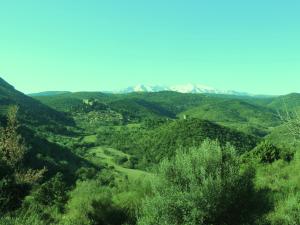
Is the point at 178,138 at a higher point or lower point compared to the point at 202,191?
lower

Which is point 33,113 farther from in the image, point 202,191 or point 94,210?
point 202,191

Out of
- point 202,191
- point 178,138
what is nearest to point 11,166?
point 202,191

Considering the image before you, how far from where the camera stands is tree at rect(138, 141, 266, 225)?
1580 cm

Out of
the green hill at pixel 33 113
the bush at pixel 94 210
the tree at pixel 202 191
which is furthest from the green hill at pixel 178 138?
the tree at pixel 202 191

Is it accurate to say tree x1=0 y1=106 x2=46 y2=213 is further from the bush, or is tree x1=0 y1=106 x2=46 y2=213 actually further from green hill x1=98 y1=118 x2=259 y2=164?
green hill x1=98 y1=118 x2=259 y2=164

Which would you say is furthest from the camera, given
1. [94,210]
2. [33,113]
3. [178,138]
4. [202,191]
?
[33,113]

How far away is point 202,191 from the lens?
1595 centimetres

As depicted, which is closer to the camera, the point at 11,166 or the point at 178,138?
the point at 11,166

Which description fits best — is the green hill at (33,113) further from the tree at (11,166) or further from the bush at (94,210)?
the bush at (94,210)

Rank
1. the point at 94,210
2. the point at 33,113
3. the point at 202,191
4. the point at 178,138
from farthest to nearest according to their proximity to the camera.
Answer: the point at 33,113
the point at 178,138
the point at 94,210
the point at 202,191

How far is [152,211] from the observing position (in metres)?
16.3

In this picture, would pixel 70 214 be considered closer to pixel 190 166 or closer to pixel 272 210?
pixel 190 166

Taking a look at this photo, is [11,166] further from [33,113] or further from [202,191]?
[33,113]

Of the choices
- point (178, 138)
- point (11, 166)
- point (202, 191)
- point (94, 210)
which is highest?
point (202, 191)
